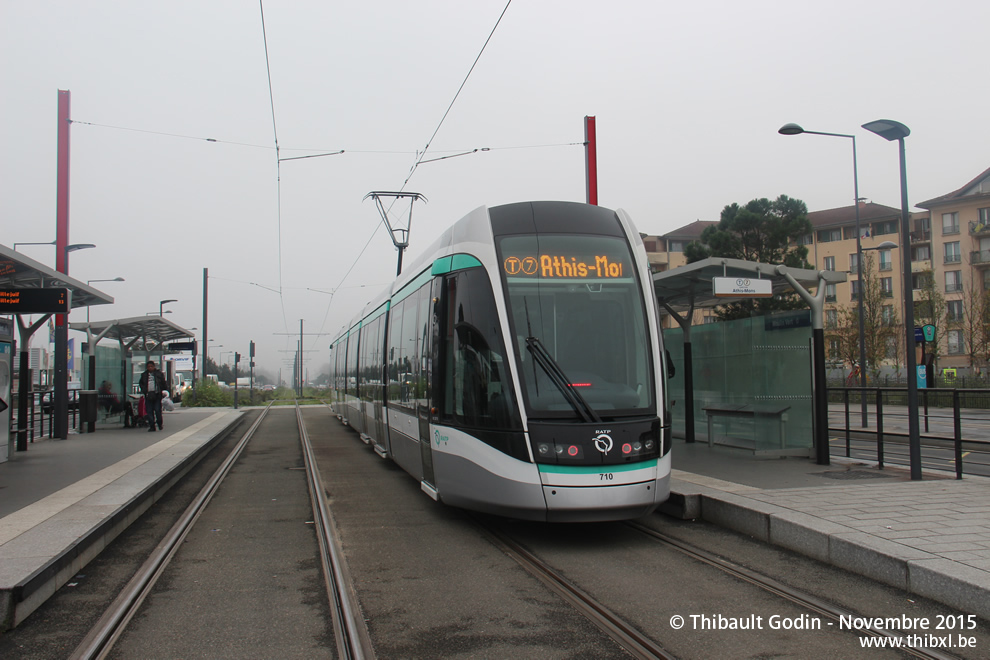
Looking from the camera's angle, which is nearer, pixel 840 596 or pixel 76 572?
pixel 840 596

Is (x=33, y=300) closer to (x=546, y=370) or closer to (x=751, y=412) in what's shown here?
(x=546, y=370)

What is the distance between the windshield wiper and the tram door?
136cm

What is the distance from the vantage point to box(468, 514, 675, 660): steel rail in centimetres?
420

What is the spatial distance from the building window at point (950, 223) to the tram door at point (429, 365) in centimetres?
6056

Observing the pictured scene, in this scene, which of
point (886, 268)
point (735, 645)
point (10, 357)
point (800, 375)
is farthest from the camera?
point (886, 268)

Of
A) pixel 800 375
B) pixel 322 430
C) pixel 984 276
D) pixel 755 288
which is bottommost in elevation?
pixel 322 430

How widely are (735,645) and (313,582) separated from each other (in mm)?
3125

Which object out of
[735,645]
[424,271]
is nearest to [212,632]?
[735,645]

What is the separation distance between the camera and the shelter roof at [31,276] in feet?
34.1

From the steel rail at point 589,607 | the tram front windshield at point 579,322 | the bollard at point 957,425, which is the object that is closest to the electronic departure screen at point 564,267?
the tram front windshield at point 579,322

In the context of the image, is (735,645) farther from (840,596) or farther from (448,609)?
(448,609)

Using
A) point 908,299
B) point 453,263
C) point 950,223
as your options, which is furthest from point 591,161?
point 950,223

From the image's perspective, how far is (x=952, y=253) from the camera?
190ft

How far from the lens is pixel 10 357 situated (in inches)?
492
